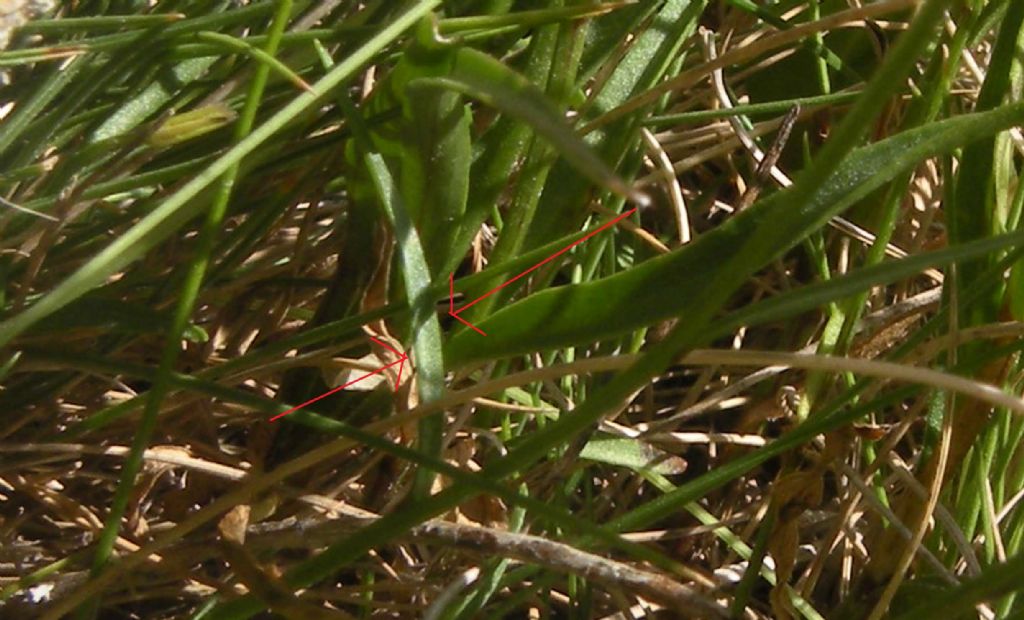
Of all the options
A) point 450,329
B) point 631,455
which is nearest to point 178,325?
point 450,329

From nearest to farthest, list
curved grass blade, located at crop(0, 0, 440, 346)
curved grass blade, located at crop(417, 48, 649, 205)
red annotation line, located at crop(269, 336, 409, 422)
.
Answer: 1. curved grass blade, located at crop(417, 48, 649, 205)
2. curved grass blade, located at crop(0, 0, 440, 346)
3. red annotation line, located at crop(269, 336, 409, 422)

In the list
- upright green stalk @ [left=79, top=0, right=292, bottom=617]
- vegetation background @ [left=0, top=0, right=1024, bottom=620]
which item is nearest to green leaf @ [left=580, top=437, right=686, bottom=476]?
vegetation background @ [left=0, top=0, right=1024, bottom=620]

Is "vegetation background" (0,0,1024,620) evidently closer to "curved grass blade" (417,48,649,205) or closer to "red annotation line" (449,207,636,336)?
"red annotation line" (449,207,636,336)

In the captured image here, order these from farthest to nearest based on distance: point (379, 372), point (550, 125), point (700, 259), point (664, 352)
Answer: point (379, 372)
point (700, 259)
point (664, 352)
point (550, 125)

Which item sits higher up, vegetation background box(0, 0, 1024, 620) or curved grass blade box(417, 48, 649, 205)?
curved grass blade box(417, 48, 649, 205)

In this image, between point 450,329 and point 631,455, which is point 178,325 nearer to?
point 450,329

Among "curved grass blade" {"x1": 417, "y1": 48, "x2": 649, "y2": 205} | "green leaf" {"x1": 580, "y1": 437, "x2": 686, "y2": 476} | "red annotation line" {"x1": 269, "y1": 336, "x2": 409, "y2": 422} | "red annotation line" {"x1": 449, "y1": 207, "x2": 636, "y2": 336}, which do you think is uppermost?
"curved grass blade" {"x1": 417, "y1": 48, "x2": 649, "y2": 205}

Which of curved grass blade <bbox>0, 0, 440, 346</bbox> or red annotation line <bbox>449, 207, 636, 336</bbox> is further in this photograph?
red annotation line <bbox>449, 207, 636, 336</bbox>
